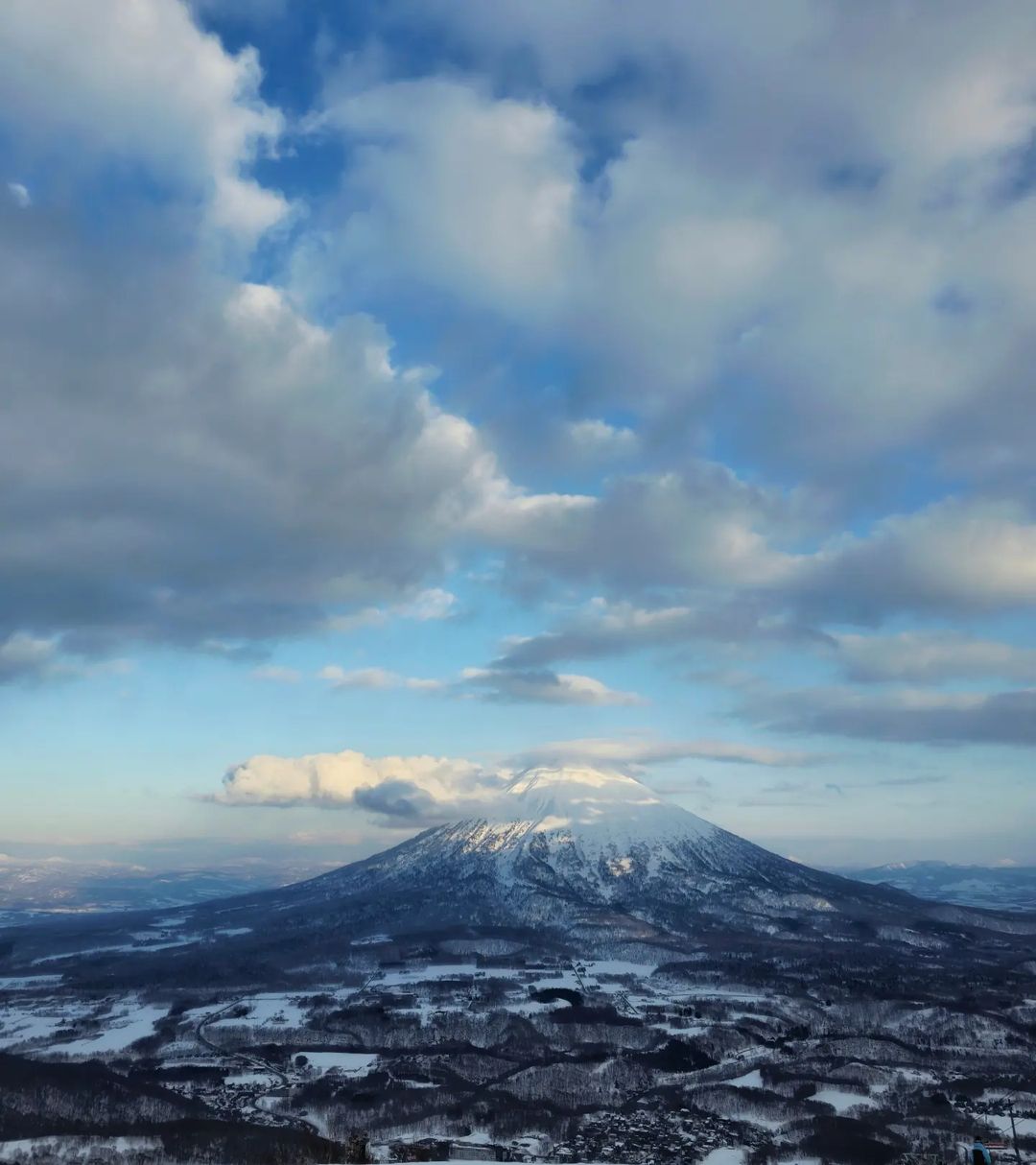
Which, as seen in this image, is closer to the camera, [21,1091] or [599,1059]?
[21,1091]

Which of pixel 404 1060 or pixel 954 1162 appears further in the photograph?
pixel 404 1060

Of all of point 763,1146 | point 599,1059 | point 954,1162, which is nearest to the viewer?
point 954,1162

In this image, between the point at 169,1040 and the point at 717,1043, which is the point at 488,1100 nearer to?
the point at 717,1043

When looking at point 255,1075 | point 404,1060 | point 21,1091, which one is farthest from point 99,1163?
point 404,1060

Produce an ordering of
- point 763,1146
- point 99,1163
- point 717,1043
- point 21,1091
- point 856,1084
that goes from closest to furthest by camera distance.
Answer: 1. point 99,1163
2. point 763,1146
3. point 21,1091
4. point 856,1084
5. point 717,1043

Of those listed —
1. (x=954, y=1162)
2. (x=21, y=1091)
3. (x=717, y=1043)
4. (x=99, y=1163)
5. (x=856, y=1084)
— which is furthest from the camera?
(x=717, y=1043)

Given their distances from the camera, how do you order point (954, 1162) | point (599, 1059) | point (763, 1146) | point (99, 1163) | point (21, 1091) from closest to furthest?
point (99, 1163), point (954, 1162), point (763, 1146), point (21, 1091), point (599, 1059)

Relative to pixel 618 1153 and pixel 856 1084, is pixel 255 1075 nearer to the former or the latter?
pixel 618 1153

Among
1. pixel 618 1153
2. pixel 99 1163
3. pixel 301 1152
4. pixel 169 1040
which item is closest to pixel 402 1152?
pixel 301 1152
